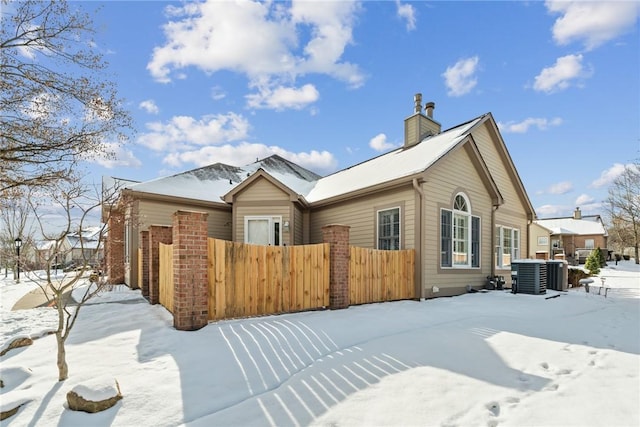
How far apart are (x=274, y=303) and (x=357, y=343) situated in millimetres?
2362

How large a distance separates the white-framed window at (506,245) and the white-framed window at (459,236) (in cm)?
202

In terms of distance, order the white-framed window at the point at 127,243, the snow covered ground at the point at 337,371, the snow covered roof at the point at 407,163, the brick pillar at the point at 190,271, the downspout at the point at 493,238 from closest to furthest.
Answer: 1. the snow covered ground at the point at 337,371
2. the brick pillar at the point at 190,271
3. the snow covered roof at the point at 407,163
4. the downspout at the point at 493,238
5. the white-framed window at the point at 127,243

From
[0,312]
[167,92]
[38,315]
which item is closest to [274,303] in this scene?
[38,315]

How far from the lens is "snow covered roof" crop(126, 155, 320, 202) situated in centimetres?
1266

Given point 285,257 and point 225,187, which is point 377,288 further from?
point 225,187

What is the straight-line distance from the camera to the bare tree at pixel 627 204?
30.5m

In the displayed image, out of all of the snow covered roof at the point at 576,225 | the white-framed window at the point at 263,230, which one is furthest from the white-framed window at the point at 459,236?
the snow covered roof at the point at 576,225

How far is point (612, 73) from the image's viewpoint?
982 cm

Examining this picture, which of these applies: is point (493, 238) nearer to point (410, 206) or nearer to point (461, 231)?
point (461, 231)

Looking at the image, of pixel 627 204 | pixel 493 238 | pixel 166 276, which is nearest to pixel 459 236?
pixel 493 238

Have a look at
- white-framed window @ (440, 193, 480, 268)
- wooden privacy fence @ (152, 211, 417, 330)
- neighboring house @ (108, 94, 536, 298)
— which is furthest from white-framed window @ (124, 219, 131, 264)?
white-framed window @ (440, 193, 480, 268)

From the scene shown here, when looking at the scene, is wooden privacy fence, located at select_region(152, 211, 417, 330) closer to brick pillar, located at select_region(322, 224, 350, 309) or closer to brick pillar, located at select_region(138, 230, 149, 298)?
brick pillar, located at select_region(322, 224, 350, 309)

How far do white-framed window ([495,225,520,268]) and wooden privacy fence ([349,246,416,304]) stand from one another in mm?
5396

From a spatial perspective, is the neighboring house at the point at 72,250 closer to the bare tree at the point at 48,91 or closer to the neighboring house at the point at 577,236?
the bare tree at the point at 48,91
